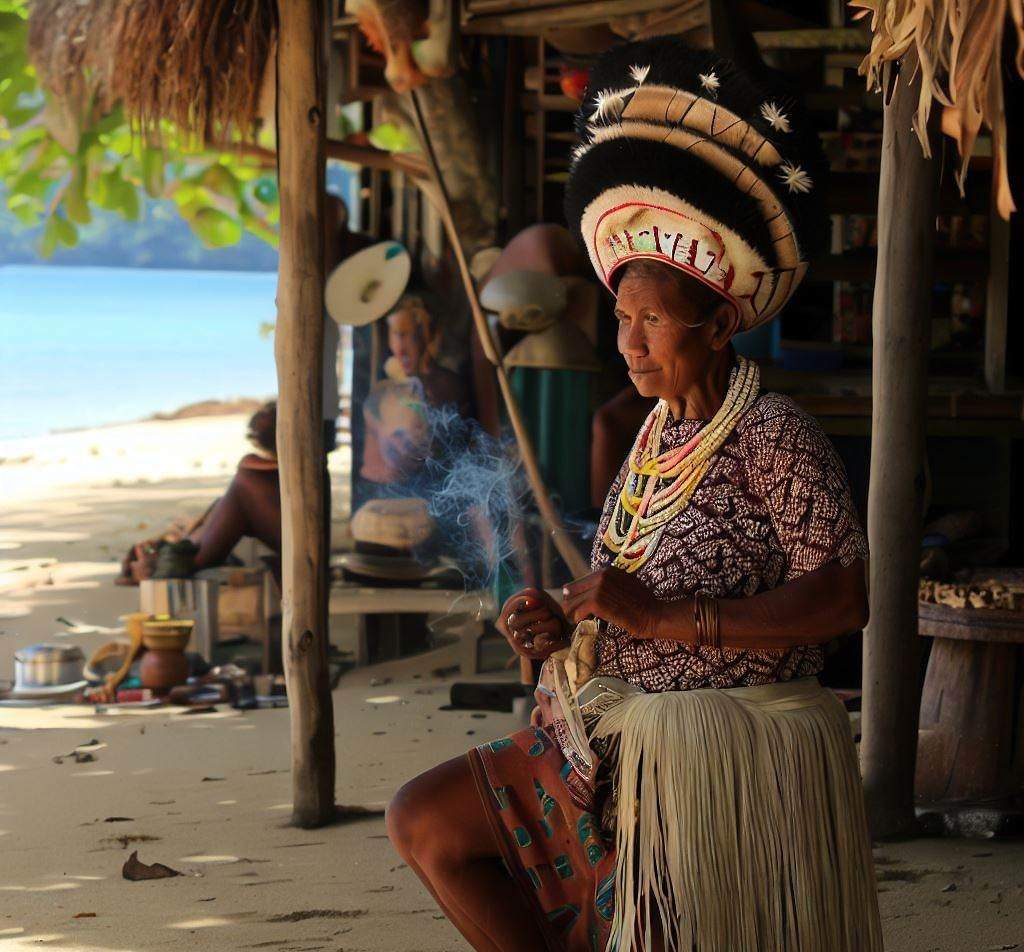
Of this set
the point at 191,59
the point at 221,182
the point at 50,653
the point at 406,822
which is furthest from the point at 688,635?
the point at 221,182

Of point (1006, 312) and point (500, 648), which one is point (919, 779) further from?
point (500, 648)

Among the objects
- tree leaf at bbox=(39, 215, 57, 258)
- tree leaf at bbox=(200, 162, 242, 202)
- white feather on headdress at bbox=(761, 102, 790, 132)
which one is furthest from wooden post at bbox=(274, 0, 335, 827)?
tree leaf at bbox=(200, 162, 242, 202)

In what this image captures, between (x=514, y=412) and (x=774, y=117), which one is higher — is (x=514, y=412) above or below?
below

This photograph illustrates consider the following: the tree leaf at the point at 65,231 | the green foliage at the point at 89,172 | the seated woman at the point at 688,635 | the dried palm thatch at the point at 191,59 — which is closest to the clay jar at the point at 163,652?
the dried palm thatch at the point at 191,59

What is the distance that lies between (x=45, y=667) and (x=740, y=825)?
5.31m

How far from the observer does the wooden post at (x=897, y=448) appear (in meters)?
4.48

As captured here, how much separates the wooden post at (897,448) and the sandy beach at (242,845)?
0.38m

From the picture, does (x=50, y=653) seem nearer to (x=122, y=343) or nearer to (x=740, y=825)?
(x=740, y=825)

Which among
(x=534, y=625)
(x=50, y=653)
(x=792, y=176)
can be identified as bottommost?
(x=50, y=653)

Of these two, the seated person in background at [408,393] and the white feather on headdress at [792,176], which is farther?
the seated person in background at [408,393]

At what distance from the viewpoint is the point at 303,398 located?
4.85 metres

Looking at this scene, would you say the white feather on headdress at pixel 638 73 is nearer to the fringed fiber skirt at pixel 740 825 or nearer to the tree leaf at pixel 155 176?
the fringed fiber skirt at pixel 740 825

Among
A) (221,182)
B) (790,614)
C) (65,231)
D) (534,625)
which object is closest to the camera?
(790,614)

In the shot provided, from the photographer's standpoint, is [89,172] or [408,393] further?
[89,172]
